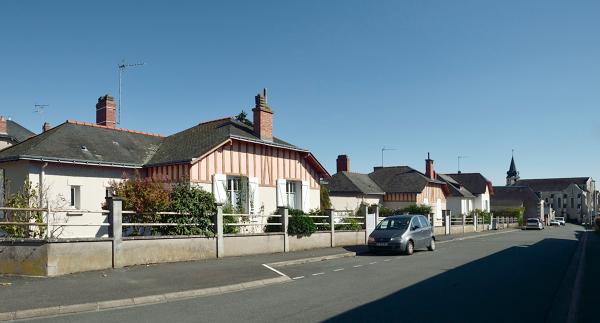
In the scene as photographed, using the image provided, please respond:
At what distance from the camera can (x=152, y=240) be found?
14836 millimetres

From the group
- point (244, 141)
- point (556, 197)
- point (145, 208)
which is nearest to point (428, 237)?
point (244, 141)

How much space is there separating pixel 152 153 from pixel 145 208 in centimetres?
570

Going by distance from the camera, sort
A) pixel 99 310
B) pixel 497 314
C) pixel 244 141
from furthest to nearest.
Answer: pixel 244 141 < pixel 99 310 < pixel 497 314

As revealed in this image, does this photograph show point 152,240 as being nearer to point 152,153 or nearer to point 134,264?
point 134,264

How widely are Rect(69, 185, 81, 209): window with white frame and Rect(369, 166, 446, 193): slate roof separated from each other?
3306cm

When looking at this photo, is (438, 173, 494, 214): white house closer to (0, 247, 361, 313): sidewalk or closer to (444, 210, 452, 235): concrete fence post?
(444, 210, 452, 235): concrete fence post

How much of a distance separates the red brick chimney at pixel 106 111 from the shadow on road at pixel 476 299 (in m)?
17.2

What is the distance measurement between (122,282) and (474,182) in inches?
2750

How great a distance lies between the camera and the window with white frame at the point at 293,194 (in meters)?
24.4

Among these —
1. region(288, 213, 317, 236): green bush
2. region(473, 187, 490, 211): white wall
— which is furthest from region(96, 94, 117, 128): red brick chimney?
region(473, 187, 490, 211): white wall

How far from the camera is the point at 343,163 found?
46.1 metres

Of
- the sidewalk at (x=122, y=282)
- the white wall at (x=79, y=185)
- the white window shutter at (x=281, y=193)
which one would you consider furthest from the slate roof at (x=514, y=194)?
the sidewalk at (x=122, y=282)

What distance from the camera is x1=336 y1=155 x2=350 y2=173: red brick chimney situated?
4594cm

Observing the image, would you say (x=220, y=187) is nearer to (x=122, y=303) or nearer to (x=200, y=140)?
(x=200, y=140)
